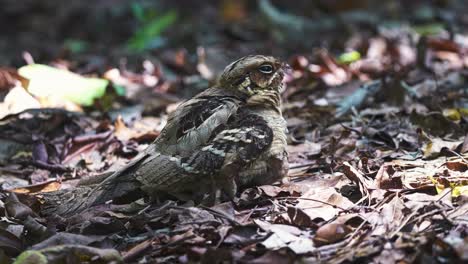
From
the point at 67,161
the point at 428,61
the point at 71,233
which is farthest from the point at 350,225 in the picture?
the point at 428,61

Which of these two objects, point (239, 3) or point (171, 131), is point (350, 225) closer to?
point (171, 131)

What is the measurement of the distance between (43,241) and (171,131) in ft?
2.88

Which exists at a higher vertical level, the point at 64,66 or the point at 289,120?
the point at 64,66

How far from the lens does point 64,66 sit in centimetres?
660

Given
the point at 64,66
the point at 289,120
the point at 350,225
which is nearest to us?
the point at 350,225

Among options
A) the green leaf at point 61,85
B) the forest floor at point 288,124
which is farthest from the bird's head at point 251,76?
the green leaf at point 61,85

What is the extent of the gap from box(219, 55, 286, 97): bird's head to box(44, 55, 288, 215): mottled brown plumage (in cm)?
6

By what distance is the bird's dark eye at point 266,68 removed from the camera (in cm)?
382

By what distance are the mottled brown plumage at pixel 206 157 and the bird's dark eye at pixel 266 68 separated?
5.9 inches

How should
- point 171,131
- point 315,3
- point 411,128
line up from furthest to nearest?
point 315,3 < point 411,128 < point 171,131

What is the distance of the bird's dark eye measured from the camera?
3822 mm

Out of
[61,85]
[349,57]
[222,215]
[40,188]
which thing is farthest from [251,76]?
[349,57]

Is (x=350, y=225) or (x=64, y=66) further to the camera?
(x=64, y=66)

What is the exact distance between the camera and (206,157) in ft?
11.0
